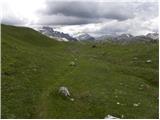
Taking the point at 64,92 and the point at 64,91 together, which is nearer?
the point at 64,92

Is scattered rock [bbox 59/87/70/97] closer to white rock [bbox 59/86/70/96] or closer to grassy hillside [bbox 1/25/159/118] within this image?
white rock [bbox 59/86/70/96]

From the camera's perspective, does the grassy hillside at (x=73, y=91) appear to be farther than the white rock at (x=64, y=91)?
No

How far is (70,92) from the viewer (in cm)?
3578

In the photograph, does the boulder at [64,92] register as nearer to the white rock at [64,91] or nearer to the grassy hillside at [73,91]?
the white rock at [64,91]

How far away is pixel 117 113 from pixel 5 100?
11.1 meters

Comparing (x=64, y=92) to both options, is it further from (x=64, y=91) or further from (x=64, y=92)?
(x=64, y=91)

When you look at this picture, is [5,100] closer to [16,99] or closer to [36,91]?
[16,99]

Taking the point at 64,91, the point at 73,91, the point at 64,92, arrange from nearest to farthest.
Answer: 1. the point at 64,92
2. the point at 64,91
3. the point at 73,91

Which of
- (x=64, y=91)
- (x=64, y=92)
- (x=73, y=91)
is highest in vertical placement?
(x=73, y=91)

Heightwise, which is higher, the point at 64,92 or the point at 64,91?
the point at 64,91

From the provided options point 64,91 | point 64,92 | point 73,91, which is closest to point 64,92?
point 64,92

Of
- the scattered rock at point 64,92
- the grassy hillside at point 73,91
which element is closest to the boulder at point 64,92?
the scattered rock at point 64,92

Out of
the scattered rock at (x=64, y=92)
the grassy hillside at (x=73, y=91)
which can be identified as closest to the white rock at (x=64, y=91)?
the scattered rock at (x=64, y=92)

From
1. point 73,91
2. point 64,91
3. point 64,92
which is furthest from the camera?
point 73,91
